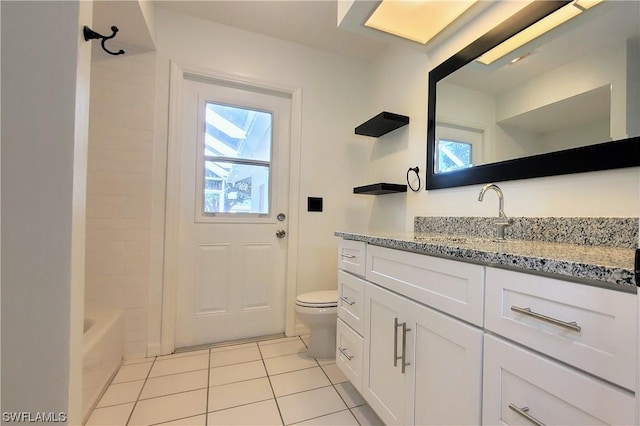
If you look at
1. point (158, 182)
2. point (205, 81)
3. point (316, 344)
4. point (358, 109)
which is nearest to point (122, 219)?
point (158, 182)

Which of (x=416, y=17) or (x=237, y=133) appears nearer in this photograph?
(x=416, y=17)

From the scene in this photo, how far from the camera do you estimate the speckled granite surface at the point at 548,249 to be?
530 mm

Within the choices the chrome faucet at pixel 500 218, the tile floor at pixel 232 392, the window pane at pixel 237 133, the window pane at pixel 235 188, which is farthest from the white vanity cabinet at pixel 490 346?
the window pane at pixel 237 133

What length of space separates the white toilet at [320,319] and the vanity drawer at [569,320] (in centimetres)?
124

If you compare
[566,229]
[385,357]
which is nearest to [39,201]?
[385,357]

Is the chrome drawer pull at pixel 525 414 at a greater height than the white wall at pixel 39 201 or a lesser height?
lesser

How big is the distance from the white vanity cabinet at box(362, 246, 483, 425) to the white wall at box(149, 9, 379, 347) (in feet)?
3.69

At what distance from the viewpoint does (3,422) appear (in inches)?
32.8

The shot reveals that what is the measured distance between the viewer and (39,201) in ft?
2.82

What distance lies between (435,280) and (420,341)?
0.76 ft

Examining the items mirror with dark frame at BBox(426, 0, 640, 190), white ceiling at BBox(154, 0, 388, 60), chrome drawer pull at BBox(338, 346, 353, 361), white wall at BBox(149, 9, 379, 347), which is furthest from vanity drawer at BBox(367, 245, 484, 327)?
white ceiling at BBox(154, 0, 388, 60)

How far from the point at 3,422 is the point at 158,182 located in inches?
55.1

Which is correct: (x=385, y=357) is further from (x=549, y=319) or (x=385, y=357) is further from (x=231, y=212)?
(x=231, y=212)

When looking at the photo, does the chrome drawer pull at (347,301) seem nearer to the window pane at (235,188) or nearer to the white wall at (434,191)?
the white wall at (434,191)
